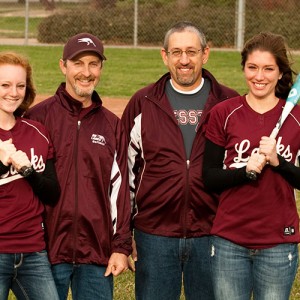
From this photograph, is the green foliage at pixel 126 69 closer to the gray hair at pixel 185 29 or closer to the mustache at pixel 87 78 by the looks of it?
the gray hair at pixel 185 29

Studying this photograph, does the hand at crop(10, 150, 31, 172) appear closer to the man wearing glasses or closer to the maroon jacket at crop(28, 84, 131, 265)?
the maroon jacket at crop(28, 84, 131, 265)

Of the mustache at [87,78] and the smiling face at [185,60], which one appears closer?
the mustache at [87,78]

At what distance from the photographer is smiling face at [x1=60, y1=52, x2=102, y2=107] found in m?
5.12

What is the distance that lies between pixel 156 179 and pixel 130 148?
0.28m

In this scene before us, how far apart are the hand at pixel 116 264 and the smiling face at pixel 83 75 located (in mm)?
924

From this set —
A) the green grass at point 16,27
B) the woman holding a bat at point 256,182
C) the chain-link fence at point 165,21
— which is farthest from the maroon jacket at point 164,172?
the green grass at point 16,27

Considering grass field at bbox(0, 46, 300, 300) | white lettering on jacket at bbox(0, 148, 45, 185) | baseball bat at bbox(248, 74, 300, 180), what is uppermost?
grass field at bbox(0, 46, 300, 300)

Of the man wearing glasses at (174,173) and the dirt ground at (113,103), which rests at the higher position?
the dirt ground at (113,103)

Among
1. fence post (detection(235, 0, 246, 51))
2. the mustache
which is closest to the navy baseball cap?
the mustache

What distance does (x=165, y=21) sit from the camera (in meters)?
28.8

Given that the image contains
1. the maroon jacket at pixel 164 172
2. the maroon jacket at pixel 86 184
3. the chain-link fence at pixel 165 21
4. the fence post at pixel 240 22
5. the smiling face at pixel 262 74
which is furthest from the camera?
the chain-link fence at pixel 165 21

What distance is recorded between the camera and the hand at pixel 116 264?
5.06 m

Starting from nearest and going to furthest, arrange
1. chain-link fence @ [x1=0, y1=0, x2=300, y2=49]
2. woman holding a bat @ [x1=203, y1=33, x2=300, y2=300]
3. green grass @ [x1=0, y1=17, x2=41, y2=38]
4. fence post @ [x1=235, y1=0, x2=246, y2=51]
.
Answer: woman holding a bat @ [x1=203, y1=33, x2=300, y2=300] → fence post @ [x1=235, y1=0, x2=246, y2=51] → chain-link fence @ [x1=0, y1=0, x2=300, y2=49] → green grass @ [x1=0, y1=17, x2=41, y2=38]

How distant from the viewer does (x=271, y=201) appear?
15.8 ft
